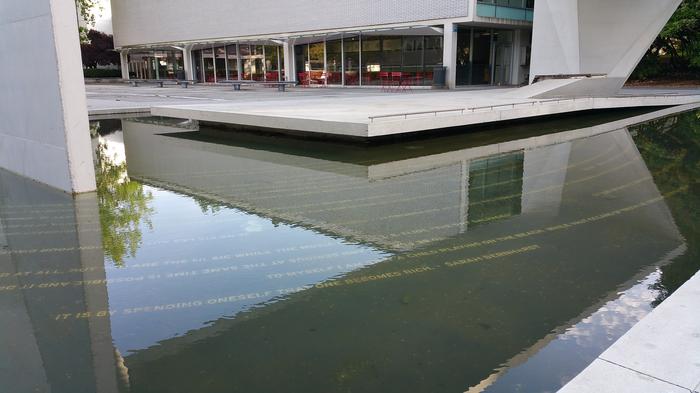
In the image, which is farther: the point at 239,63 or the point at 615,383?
the point at 239,63

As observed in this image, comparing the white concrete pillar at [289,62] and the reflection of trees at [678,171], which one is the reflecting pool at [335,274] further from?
the white concrete pillar at [289,62]

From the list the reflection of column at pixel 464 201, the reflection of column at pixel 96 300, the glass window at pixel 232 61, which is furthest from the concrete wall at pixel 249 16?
the reflection of column at pixel 96 300

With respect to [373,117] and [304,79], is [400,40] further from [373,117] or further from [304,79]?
[373,117]

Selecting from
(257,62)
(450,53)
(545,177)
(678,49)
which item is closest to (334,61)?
(257,62)

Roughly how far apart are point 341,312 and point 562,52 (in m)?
20.1

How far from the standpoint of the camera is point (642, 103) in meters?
18.7

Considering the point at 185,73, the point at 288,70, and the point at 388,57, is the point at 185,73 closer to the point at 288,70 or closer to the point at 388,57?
the point at 288,70

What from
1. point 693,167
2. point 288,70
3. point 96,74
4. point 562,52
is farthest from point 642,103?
point 96,74

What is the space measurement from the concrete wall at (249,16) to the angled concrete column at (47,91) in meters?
22.1

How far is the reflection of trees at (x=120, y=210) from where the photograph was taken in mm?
5465

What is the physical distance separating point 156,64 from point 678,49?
136ft

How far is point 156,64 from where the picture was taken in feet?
166

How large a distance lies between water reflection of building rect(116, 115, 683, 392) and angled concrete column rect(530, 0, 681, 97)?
1003 centimetres

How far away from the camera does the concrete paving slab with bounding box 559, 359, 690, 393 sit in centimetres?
254
